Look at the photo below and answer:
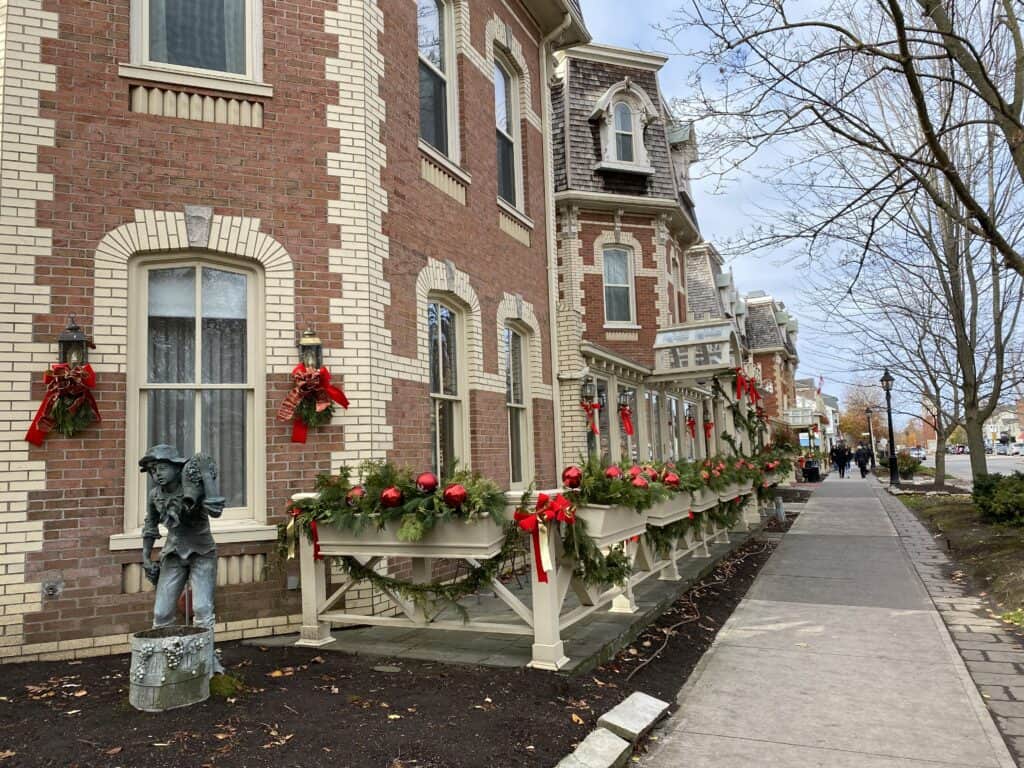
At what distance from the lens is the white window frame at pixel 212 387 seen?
5.75 meters

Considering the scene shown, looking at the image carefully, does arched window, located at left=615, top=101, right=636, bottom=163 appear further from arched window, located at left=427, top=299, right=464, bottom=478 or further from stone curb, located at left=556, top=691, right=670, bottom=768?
stone curb, located at left=556, top=691, right=670, bottom=768

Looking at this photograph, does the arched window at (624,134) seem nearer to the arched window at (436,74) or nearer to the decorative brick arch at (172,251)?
the arched window at (436,74)

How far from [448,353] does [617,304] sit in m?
9.39

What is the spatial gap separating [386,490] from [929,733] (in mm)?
3695

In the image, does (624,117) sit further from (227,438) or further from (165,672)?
(165,672)

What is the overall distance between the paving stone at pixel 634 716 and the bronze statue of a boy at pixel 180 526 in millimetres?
2581

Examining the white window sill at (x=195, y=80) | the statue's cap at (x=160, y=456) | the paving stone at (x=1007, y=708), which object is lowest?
the paving stone at (x=1007, y=708)

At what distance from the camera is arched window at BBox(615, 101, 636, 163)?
55.4ft

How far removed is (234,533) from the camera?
5.85 metres

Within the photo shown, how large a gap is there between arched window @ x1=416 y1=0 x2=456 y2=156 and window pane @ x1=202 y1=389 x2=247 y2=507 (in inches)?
153

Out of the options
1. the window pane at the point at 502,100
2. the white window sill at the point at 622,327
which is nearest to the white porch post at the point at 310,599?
the window pane at the point at 502,100

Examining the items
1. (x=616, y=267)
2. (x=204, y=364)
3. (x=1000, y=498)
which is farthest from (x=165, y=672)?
(x=616, y=267)

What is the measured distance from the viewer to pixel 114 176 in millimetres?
5875

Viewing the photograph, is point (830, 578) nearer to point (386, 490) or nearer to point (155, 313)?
point (386, 490)
